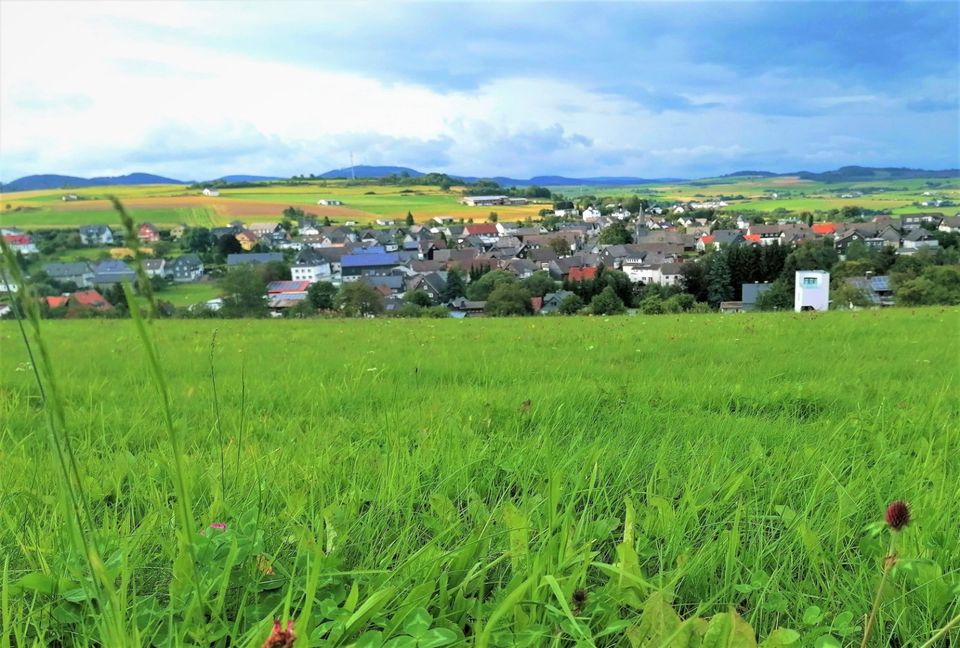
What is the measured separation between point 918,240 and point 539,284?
2276cm

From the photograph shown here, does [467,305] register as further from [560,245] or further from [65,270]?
[65,270]

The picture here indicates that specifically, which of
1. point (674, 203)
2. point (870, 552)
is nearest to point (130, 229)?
point (870, 552)

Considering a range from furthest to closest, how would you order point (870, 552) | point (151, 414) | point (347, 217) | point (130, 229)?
point (347, 217), point (151, 414), point (870, 552), point (130, 229)

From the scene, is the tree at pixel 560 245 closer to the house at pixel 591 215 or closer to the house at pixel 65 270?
the house at pixel 591 215

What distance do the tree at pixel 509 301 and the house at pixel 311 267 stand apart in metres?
9.52

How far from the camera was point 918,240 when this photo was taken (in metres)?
33.8

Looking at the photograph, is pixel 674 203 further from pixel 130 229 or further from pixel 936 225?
pixel 130 229

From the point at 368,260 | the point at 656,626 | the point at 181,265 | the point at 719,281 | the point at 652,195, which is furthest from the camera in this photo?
the point at 652,195

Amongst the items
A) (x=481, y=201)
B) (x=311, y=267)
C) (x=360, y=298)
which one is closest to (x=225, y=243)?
(x=360, y=298)

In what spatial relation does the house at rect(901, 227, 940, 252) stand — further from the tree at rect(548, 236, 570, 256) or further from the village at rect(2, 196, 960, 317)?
the tree at rect(548, 236, 570, 256)

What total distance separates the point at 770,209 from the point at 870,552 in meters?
48.4

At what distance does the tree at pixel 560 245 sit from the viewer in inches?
1789

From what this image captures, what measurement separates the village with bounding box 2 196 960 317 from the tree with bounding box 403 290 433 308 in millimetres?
91

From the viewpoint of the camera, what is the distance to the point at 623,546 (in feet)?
4.51
